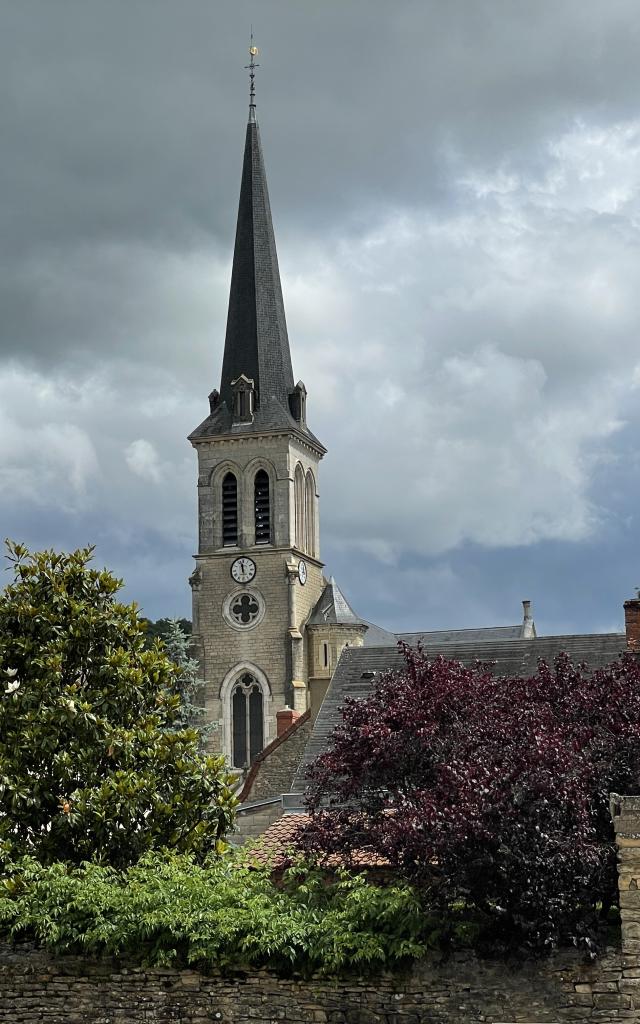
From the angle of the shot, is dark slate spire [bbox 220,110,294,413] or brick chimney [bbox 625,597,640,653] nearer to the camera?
brick chimney [bbox 625,597,640,653]

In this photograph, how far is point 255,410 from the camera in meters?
77.0

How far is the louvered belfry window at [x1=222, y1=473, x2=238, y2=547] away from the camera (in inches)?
2975

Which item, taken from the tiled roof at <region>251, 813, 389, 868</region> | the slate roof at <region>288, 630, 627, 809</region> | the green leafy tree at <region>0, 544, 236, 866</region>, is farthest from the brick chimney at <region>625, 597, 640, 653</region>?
the green leafy tree at <region>0, 544, 236, 866</region>

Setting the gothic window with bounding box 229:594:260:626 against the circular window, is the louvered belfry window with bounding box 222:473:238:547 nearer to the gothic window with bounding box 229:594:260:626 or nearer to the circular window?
the circular window

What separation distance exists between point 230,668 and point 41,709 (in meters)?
52.7

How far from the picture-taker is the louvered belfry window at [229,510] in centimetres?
7556

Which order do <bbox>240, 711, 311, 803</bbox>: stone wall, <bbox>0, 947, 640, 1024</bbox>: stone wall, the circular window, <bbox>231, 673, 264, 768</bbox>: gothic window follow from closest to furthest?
1. <bbox>0, 947, 640, 1024</bbox>: stone wall
2. <bbox>240, 711, 311, 803</bbox>: stone wall
3. <bbox>231, 673, 264, 768</bbox>: gothic window
4. the circular window

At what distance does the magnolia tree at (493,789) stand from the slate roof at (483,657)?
10951 millimetres

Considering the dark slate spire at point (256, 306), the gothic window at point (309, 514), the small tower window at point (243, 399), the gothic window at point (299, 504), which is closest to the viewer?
the gothic window at point (299, 504)

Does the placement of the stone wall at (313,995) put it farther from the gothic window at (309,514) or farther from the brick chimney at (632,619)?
the gothic window at (309,514)

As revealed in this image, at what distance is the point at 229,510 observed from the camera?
76.1m

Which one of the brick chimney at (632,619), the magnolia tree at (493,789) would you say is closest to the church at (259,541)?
the brick chimney at (632,619)

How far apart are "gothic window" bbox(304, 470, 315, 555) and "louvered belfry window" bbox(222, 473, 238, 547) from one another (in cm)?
419

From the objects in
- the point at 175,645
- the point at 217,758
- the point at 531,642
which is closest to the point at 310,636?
the point at 175,645
